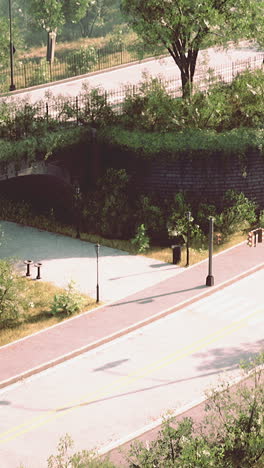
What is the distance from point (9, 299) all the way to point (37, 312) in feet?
6.25

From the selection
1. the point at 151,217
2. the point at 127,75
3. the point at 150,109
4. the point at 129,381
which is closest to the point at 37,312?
the point at 129,381

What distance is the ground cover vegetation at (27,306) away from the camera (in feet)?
118

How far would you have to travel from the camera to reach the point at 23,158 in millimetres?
44438

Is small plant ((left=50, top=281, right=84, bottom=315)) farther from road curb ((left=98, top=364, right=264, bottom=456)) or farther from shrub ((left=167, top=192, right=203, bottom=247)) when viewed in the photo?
shrub ((left=167, top=192, right=203, bottom=247))

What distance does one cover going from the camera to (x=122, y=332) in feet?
117

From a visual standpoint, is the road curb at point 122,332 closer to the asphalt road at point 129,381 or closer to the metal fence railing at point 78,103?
the asphalt road at point 129,381

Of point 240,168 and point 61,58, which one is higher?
point 61,58

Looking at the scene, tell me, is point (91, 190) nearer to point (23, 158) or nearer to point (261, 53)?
point (23, 158)

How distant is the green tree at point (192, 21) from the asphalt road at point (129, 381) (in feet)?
51.2

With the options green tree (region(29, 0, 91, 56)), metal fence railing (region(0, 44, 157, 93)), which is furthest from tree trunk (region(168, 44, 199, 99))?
green tree (region(29, 0, 91, 56))

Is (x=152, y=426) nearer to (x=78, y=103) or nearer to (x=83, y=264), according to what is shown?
(x=83, y=264)

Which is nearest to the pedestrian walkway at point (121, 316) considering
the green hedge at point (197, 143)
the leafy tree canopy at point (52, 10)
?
the green hedge at point (197, 143)

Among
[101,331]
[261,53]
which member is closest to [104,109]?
[101,331]

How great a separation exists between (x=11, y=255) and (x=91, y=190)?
6.65 metres
